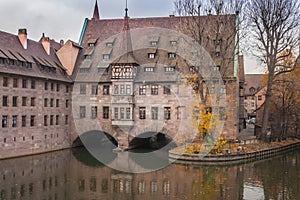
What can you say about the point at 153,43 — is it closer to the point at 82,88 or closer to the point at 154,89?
the point at 154,89

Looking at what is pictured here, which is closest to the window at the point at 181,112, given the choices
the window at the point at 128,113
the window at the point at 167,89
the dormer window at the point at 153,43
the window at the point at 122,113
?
the window at the point at 167,89

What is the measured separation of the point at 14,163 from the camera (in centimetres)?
2744

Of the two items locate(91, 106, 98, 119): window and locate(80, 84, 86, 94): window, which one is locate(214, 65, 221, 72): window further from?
locate(80, 84, 86, 94): window

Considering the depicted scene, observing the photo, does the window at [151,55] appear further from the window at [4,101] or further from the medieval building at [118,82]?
the window at [4,101]

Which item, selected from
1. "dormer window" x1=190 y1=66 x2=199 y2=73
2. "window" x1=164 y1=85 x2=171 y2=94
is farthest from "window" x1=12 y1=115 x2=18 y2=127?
"dormer window" x1=190 y1=66 x2=199 y2=73

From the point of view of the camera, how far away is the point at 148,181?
70.5ft

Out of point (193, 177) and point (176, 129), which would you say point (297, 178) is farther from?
point (176, 129)

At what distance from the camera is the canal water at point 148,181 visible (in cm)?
1820

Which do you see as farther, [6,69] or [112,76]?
[112,76]

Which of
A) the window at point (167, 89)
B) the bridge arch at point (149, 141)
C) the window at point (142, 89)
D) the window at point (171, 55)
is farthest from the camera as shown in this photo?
the window at point (171, 55)

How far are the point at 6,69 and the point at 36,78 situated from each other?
3515mm

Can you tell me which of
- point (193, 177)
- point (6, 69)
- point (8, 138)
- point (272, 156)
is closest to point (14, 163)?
point (8, 138)

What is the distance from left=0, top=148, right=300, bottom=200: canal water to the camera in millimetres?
18203

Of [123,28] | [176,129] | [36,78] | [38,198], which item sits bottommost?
[38,198]
